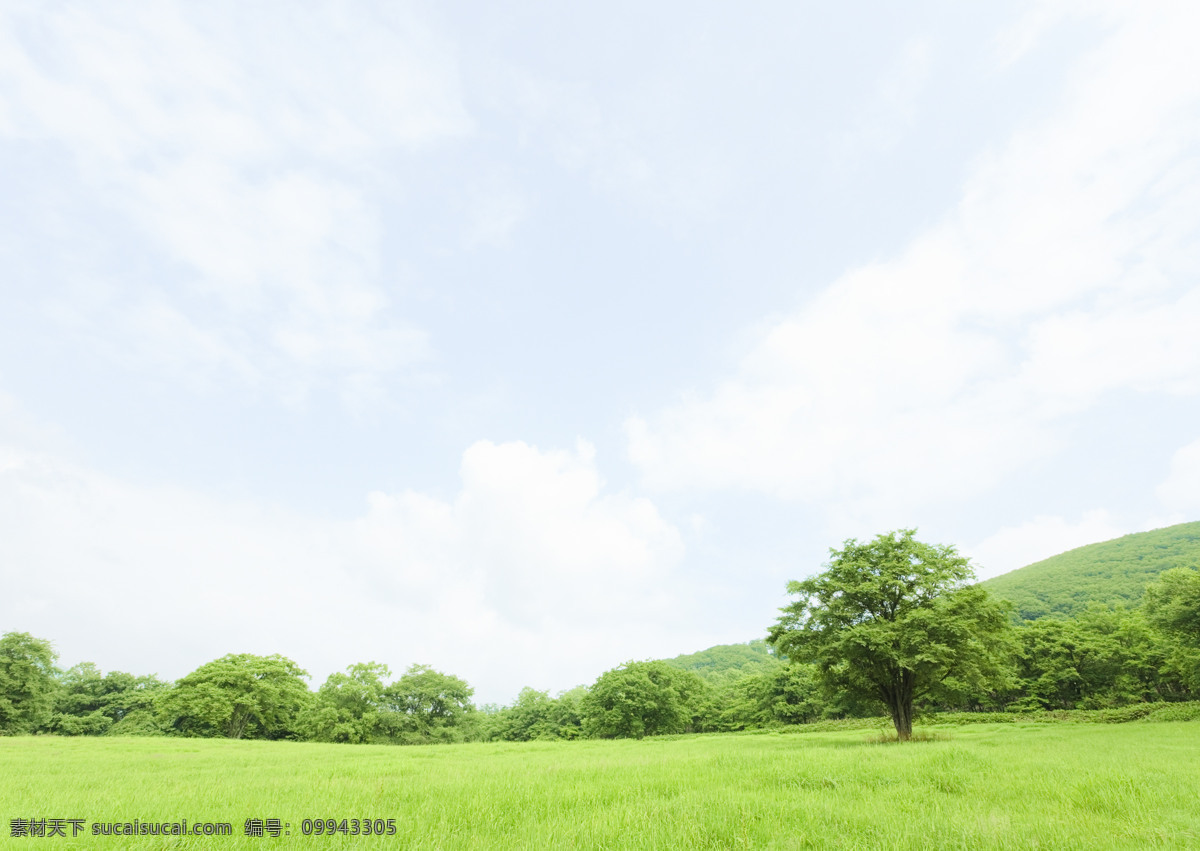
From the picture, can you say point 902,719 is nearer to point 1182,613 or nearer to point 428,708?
point 1182,613

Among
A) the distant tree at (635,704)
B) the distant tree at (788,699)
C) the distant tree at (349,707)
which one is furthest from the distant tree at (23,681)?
the distant tree at (788,699)

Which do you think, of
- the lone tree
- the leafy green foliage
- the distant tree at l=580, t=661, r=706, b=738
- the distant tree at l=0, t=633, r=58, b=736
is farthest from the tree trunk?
the distant tree at l=0, t=633, r=58, b=736

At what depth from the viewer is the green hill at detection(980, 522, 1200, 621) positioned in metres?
123

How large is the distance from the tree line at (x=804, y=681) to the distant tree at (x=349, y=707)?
0.18 meters

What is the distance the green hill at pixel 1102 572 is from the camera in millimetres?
122562

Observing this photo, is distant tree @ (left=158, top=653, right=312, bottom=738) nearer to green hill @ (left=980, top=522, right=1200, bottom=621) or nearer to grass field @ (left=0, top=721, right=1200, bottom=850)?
grass field @ (left=0, top=721, right=1200, bottom=850)

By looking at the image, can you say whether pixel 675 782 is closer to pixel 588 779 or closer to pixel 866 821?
pixel 588 779

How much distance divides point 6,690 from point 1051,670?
12400 cm

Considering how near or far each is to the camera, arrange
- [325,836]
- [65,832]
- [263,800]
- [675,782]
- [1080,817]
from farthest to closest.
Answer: [675,782] < [263,800] < [1080,817] < [65,832] < [325,836]

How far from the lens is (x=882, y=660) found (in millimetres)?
27422

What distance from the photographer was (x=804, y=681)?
231 feet

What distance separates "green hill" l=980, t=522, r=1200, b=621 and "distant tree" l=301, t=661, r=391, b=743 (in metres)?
124

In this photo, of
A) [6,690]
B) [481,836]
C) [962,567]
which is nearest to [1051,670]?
[962,567]

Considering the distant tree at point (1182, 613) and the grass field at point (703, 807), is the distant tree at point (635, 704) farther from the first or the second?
the grass field at point (703, 807)
